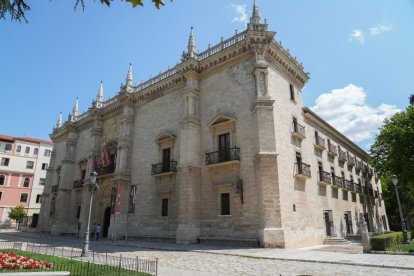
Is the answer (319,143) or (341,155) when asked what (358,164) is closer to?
(341,155)

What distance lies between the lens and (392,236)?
52.9ft

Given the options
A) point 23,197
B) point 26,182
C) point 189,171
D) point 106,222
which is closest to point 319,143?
point 189,171

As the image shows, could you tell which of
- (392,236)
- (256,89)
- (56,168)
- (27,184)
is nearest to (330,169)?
Answer: (392,236)

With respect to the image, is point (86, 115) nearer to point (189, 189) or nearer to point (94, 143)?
point (94, 143)

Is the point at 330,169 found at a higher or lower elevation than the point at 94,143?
lower

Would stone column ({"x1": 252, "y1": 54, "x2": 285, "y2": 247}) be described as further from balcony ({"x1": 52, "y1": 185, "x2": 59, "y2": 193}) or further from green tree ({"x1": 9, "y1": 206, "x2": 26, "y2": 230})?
green tree ({"x1": 9, "y1": 206, "x2": 26, "y2": 230})

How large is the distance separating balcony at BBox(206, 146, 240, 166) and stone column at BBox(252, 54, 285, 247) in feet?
5.42

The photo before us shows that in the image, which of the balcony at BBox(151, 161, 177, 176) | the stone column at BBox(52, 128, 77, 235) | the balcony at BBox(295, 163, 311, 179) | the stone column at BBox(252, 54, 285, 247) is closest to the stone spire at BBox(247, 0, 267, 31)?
the stone column at BBox(252, 54, 285, 247)

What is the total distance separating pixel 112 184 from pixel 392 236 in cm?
2264

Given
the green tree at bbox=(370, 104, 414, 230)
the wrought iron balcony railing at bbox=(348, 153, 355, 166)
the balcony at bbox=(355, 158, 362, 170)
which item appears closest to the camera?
the green tree at bbox=(370, 104, 414, 230)

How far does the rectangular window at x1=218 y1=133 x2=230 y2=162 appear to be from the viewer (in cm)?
1980

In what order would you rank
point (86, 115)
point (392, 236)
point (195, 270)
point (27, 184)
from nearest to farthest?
1. point (195, 270)
2. point (392, 236)
3. point (86, 115)
4. point (27, 184)

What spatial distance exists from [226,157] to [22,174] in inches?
1843

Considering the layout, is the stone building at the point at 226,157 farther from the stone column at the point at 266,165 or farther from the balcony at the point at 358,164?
the balcony at the point at 358,164
